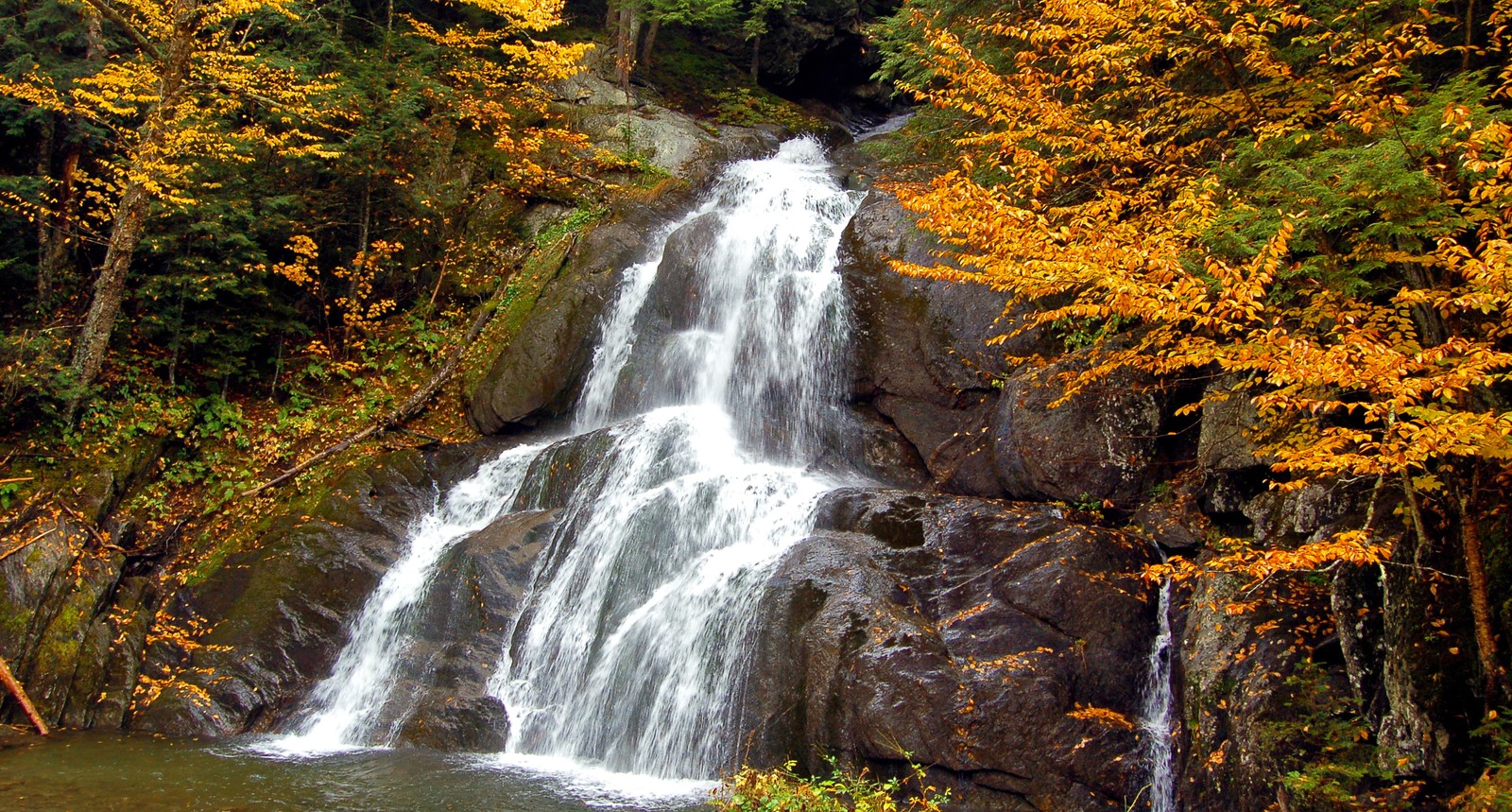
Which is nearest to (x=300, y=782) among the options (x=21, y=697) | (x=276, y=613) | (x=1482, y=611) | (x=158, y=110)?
(x=276, y=613)

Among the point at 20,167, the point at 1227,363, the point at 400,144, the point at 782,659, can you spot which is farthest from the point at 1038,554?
the point at 20,167

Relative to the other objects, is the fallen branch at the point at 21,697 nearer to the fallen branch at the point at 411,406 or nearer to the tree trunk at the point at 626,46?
the fallen branch at the point at 411,406

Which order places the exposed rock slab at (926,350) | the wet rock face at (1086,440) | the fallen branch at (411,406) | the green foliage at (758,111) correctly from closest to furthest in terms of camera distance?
the wet rock face at (1086,440) → the exposed rock slab at (926,350) → the fallen branch at (411,406) → the green foliage at (758,111)

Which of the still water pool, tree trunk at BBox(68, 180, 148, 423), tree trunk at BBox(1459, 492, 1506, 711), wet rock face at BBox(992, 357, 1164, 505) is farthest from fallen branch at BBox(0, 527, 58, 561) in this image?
tree trunk at BBox(1459, 492, 1506, 711)

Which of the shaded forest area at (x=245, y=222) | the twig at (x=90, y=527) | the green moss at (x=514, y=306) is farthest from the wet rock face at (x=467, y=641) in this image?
the twig at (x=90, y=527)

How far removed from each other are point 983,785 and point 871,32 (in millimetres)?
13096

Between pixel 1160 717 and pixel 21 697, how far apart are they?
10.8 metres

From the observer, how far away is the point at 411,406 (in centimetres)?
1311

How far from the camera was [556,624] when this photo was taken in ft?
29.7

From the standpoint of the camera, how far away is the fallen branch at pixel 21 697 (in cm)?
860

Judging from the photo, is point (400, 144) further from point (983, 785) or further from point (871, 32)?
point (983, 785)

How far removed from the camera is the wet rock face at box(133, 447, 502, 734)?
9141mm

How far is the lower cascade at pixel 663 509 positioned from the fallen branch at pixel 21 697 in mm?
2405

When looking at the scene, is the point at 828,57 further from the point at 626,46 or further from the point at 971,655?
the point at 971,655
